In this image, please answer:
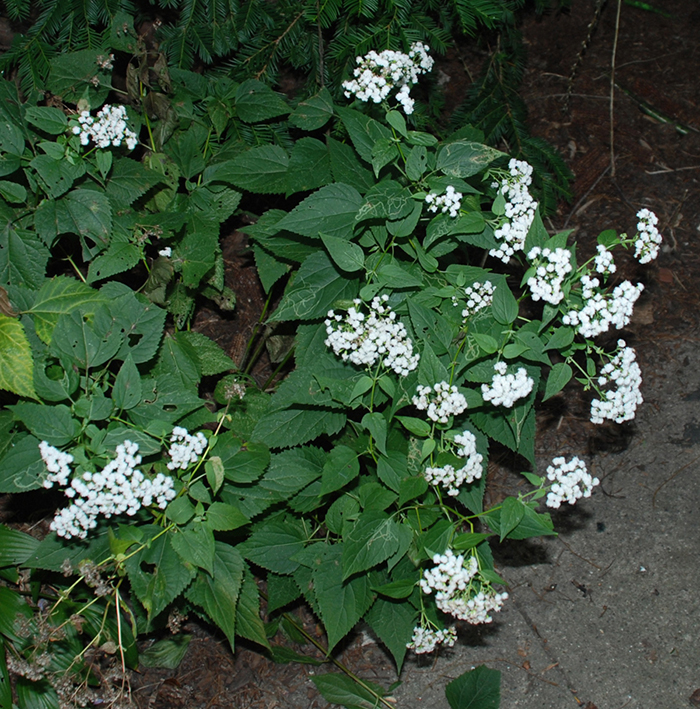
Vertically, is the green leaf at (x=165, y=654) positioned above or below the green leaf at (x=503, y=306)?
below

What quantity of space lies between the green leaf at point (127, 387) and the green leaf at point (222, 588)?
1.72 ft

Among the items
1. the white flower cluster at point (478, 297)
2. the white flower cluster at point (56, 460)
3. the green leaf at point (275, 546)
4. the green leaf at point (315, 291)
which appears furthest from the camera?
the green leaf at point (275, 546)

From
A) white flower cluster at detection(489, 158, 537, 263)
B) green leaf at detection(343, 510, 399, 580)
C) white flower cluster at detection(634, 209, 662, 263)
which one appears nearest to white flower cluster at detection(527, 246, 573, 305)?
white flower cluster at detection(489, 158, 537, 263)

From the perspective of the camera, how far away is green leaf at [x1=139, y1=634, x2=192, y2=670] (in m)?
2.57

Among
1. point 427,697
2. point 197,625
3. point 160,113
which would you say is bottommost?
point 427,697

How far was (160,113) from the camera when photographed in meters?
2.50

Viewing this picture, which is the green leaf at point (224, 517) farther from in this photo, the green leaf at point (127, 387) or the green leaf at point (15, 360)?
the green leaf at point (15, 360)

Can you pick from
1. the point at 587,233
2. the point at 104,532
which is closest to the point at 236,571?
the point at 104,532

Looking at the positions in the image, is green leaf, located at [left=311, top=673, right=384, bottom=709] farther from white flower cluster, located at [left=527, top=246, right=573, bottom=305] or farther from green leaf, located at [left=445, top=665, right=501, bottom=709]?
white flower cluster, located at [left=527, top=246, right=573, bottom=305]

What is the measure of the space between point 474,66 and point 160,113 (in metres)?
1.99

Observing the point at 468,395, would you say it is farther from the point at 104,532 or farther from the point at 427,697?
the point at 427,697

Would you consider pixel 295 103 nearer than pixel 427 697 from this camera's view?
No

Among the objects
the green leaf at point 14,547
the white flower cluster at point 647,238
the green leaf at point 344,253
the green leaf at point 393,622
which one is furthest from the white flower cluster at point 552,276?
the green leaf at point 14,547

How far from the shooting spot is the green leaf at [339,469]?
77.5 inches
